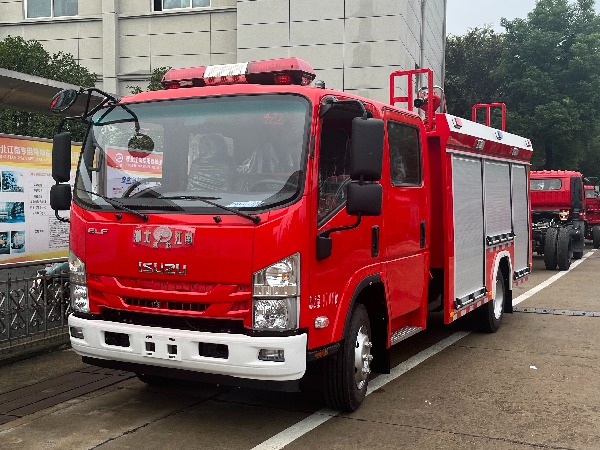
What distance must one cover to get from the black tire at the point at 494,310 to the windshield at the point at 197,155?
4.56m

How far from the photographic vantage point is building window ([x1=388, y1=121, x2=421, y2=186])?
5.68 m

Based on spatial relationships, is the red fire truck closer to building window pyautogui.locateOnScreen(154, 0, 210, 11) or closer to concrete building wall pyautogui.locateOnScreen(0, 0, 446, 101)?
concrete building wall pyautogui.locateOnScreen(0, 0, 446, 101)

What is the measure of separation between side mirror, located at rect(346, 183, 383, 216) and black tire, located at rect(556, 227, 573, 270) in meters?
13.4

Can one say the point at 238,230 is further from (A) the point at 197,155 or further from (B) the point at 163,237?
(A) the point at 197,155

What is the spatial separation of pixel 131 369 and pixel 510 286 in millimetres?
5765

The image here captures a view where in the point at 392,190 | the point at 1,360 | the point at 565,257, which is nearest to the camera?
the point at 392,190

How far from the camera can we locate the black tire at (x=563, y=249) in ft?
54.7

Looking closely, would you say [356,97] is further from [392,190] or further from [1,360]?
[1,360]

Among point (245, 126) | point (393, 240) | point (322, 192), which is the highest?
point (245, 126)

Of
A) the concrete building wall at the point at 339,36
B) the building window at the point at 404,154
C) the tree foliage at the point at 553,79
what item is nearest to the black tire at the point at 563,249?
the concrete building wall at the point at 339,36

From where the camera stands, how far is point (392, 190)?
562cm

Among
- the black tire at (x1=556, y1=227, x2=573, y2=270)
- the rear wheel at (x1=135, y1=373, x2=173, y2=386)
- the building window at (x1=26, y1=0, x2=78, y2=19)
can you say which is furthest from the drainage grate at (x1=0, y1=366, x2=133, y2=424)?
the building window at (x1=26, y1=0, x2=78, y2=19)

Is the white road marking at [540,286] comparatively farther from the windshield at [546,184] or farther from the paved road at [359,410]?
the paved road at [359,410]

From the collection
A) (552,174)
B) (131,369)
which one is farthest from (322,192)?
(552,174)
